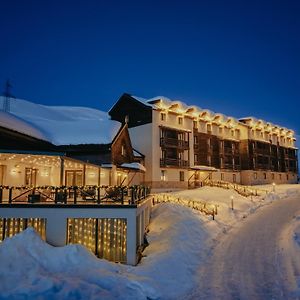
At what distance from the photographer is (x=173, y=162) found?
151ft

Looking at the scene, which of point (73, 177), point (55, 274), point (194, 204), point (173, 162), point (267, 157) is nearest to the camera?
point (55, 274)

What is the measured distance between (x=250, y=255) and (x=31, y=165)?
56.4 ft

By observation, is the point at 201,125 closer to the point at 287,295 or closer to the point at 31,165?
the point at 31,165

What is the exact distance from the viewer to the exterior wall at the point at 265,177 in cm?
6147

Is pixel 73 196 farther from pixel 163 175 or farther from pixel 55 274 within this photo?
pixel 163 175

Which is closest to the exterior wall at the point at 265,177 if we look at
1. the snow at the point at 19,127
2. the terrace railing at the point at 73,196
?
the snow at the point at 19,127

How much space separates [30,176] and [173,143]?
25.2 metres

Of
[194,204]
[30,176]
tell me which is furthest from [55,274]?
[194,204]

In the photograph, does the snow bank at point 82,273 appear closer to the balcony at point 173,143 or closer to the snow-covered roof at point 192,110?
the balcony at point 173,143

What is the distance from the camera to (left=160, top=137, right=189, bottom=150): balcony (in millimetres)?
45000

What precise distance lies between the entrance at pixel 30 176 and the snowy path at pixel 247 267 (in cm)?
1510

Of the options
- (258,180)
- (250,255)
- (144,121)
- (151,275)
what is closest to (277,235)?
(250,255)

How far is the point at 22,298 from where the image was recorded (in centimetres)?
1085

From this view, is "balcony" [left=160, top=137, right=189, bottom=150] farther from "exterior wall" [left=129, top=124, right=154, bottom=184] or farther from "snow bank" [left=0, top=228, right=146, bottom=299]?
"snow bank" [left=0, top=228, right=146, bottom=299]
